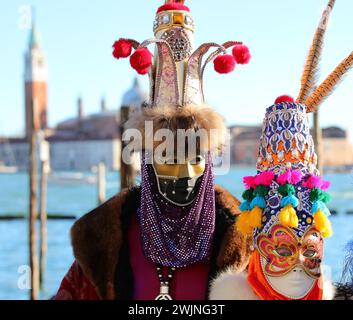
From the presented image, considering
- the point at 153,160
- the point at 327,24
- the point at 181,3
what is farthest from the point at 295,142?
the point at 181,3

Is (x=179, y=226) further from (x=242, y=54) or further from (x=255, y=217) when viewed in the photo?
(x=242, y=54)

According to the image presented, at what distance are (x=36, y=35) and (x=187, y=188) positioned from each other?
2740 inches

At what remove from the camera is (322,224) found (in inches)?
85.9

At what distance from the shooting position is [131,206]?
2838 millimetres

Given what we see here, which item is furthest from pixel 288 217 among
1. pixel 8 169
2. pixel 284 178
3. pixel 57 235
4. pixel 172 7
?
pixel 8 169

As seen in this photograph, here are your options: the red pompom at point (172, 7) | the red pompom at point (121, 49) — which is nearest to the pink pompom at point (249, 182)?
the red pompom at point (121, 49)

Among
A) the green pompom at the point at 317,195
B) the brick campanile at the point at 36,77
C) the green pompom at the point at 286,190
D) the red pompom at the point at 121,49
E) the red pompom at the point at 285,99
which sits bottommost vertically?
the green pompom at the point at 317,195

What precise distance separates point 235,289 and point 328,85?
742 mm

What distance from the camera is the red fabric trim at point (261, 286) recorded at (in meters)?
2.22

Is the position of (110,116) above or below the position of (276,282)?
above

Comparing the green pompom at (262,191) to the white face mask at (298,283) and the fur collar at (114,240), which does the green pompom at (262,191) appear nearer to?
the white face mask at (298,283)

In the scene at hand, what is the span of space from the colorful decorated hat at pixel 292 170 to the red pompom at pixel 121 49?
734 mm
